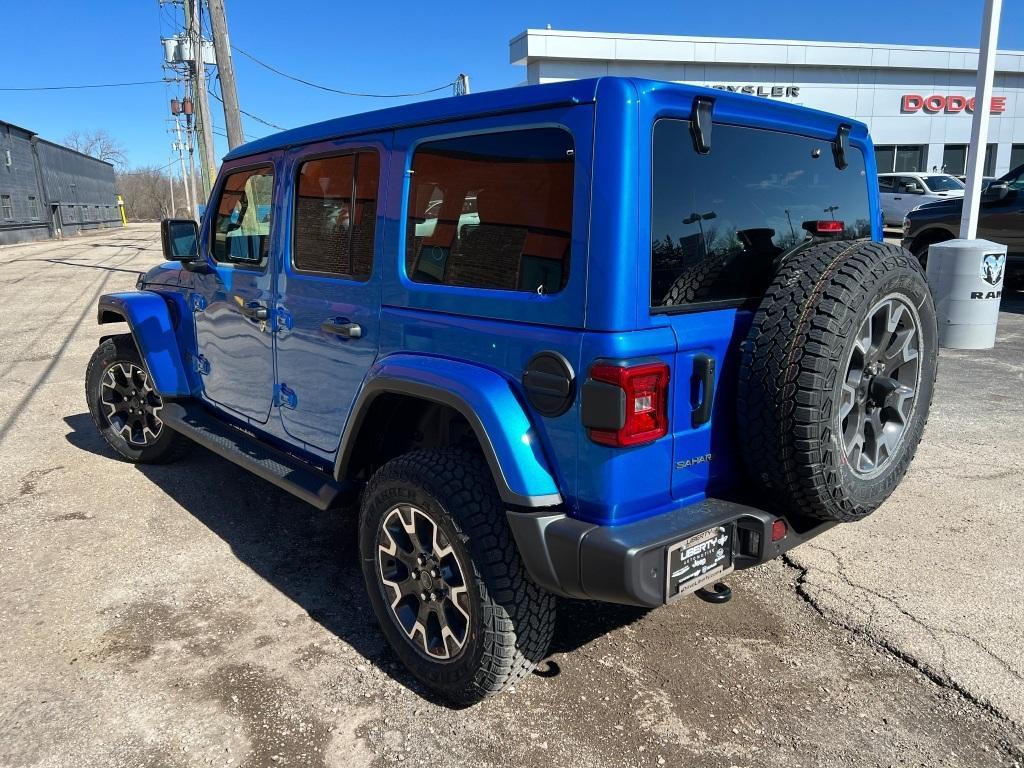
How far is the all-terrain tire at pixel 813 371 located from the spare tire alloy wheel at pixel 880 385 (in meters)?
0.02

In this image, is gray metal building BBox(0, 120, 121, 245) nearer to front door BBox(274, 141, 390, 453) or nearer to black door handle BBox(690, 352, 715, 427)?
front door BBox(274, 141, 390, 453)

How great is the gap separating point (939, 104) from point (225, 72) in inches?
1162

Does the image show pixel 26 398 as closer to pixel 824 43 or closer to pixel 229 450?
pixel 229 450

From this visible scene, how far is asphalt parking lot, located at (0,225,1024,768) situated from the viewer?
8.10 feet

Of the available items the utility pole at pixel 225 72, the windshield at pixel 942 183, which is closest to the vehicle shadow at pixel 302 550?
the utility pole at pixel 225 72

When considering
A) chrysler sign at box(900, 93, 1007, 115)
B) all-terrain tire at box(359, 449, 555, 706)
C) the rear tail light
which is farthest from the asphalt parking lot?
chrysler sign at box(900, 93, 1007, 115)

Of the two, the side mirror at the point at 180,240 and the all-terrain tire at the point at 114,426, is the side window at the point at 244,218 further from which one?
the all-terrain tire at the point at 114,426

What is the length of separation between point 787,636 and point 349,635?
1738mm

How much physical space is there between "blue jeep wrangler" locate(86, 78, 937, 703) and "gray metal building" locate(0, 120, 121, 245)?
3966 centimetres

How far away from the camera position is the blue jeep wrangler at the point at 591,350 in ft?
7.27

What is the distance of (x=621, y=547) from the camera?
7.06ft

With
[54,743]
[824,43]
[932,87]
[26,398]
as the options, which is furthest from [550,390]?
[932,87]

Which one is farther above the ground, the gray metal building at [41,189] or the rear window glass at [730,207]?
the gray metal building at [41,189]

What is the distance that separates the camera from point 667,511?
7.89ft
